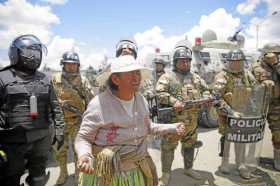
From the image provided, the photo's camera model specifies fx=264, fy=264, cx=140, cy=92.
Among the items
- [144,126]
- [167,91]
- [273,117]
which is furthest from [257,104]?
[144,126]

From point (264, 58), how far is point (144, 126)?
3160mm

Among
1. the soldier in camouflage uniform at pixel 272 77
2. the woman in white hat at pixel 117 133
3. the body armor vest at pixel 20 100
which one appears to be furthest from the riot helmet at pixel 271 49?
the body armor vest at pixel 20 100

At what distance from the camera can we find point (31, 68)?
9.45ft

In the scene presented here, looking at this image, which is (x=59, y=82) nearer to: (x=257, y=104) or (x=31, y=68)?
(x=31, y=68)

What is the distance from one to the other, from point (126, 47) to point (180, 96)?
1049mm

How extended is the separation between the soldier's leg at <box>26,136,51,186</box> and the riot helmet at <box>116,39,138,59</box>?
5.16ft

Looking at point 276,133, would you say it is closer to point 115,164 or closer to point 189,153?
point 189,153

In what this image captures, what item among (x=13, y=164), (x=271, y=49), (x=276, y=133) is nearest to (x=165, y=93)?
(x=271, y=49)

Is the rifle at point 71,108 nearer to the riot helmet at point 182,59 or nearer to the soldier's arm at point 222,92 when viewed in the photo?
the riot helmet at point 182,59

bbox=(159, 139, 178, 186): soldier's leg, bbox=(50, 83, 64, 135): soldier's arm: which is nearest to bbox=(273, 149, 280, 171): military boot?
bbox=(159, 139, 178, 186): soldier's leg

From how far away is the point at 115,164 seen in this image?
5.71ft

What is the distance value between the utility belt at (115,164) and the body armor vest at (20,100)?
4.07ft

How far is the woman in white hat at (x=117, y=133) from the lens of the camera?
5.77ft

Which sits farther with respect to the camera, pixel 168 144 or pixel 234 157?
pixel 234 157
